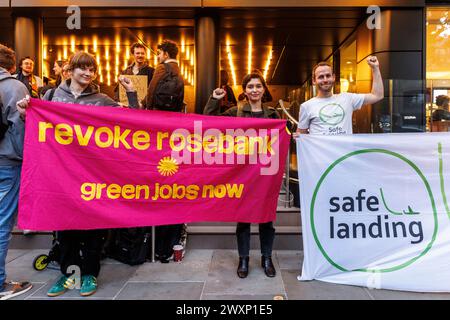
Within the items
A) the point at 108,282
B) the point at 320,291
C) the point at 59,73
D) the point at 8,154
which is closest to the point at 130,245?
the point at 108,282

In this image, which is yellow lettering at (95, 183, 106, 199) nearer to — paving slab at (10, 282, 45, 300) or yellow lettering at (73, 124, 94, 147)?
yellow lettering at (73, 124, 94, 147)

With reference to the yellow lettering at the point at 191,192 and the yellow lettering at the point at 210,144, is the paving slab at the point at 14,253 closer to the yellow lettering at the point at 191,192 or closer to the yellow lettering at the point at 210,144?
the yellow lettering at the point at 191,192

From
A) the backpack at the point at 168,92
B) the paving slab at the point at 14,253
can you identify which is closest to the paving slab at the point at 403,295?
the backpack at the point at 168,92

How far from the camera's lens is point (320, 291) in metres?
3.28

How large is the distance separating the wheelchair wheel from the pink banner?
0.85m

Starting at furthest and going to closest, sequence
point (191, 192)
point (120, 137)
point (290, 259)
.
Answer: point (290, 259) < point (191, 192) < point (120, 137)

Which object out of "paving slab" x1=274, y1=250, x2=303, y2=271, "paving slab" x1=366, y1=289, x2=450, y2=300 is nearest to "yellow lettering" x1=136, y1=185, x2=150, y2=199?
"paving slab" x1=274, y1=250, x2=303, y2=271

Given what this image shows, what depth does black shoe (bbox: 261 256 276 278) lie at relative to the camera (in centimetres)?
366

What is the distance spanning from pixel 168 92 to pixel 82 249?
5.97 feet

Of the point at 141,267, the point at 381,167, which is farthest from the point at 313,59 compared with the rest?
the point at 141,267

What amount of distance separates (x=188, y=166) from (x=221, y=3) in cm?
468

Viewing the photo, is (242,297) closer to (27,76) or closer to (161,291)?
(161,291)

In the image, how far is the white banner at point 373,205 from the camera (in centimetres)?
338
